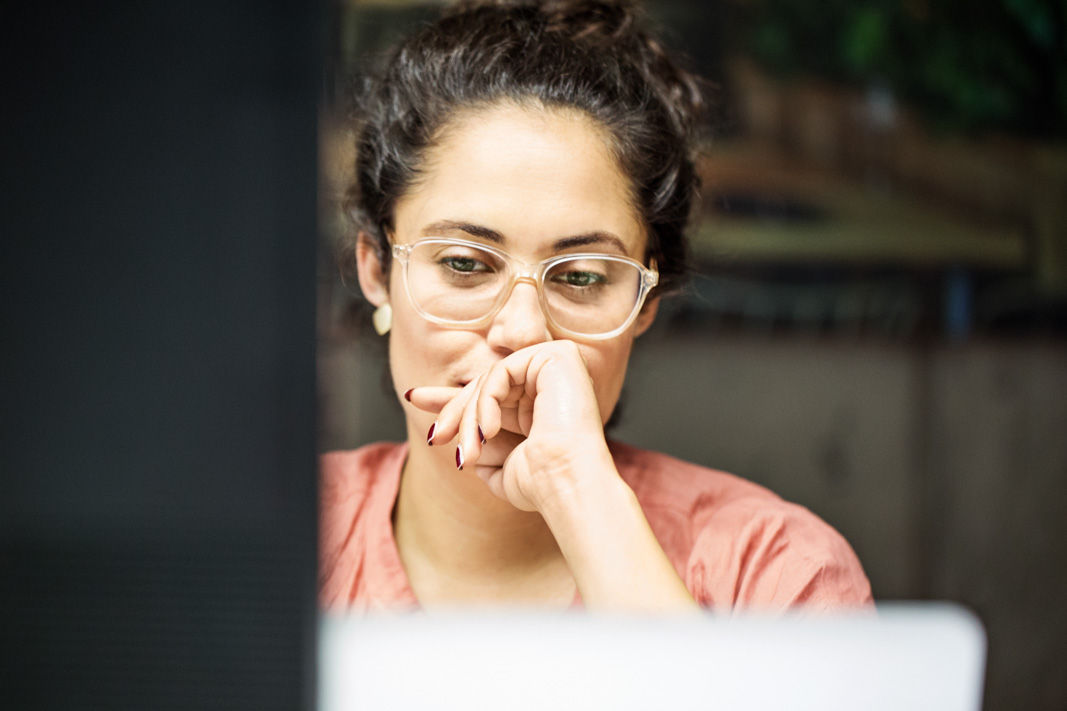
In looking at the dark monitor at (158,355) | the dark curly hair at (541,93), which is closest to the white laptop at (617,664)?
the dark monitor at (158,355)

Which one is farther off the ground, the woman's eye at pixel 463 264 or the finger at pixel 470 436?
the woman's eye at pixel 463 264

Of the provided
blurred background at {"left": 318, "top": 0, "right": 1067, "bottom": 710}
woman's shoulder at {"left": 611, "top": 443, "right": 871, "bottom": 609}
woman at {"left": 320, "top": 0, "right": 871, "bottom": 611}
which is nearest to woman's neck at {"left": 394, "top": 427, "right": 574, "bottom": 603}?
woman at {"left": 320, "top": 0, "right": 871, "bottom": 611}

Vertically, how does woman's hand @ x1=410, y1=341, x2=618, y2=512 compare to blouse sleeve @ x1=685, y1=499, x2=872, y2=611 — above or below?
above

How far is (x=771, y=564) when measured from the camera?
2.78 ft

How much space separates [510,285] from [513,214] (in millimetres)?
59

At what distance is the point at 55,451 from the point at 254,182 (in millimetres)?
106

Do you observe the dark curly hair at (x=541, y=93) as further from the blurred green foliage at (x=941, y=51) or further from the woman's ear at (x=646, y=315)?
the blurred green foliage at (x=941, y=51)

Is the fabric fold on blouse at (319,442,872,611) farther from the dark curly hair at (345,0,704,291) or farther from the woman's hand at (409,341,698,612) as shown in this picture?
the dark curly hair at (345,0,704,291)

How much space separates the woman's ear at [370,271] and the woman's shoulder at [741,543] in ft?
0.91

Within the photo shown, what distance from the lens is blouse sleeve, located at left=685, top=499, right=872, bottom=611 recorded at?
2.68 ft

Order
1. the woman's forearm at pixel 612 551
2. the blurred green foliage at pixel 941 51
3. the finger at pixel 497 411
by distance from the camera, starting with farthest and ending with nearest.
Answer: the blurred green foliage at pixel 941 51
the finger at pixel 497 411
the woman's forearm at pixel 612 551

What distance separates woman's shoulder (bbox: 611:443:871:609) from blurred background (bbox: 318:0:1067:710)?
1109mm

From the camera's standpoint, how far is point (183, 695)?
0.29 meters

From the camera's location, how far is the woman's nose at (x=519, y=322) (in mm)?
775
